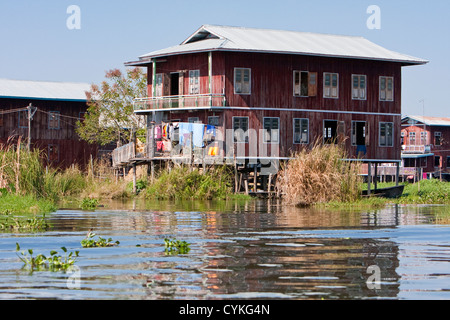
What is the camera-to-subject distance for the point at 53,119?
60781mm

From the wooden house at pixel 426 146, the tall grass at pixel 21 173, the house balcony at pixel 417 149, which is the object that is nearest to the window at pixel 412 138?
the wooden house at pixel 426 146

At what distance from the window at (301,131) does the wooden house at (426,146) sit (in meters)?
40.1

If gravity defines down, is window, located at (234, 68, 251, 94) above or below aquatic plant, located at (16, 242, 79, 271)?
above

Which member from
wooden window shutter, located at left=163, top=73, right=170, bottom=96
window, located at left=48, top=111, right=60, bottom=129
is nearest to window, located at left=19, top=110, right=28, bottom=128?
window, located at left=48, top=111, right=60, bottom=129

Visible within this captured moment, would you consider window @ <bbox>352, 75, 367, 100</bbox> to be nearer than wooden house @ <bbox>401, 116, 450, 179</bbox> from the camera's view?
Yes

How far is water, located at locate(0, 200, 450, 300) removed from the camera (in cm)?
1068

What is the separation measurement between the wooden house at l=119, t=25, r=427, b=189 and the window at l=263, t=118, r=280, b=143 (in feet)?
0.18

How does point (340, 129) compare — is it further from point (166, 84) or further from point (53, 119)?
point (53, 119)

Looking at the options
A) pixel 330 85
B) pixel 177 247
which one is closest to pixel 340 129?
pixel 330 85

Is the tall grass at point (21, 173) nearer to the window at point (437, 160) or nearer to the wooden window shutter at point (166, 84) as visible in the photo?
the wooden window shutter at point (166, 84)

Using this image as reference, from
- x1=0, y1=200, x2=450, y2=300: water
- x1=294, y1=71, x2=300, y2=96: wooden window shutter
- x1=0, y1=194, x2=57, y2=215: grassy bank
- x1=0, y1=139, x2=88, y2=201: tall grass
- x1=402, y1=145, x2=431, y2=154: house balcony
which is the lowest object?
x1=0, y1=200, x2=450, y2=300: water

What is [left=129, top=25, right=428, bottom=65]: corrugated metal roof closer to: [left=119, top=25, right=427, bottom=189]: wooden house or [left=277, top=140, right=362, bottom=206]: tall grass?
[left=119, top=25, right=427, bottom=189]: wooden house

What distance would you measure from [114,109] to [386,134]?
24.4 metres
